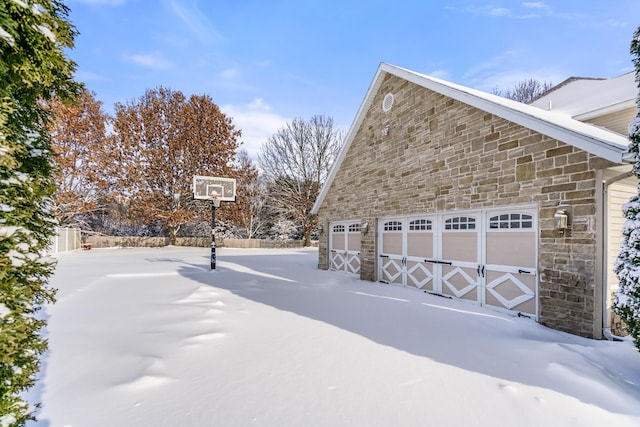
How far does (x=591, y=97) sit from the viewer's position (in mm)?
8227

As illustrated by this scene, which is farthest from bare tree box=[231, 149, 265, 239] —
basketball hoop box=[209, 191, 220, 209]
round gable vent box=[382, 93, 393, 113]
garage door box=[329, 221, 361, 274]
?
round gable vent box=[382, 93, 393, 113]

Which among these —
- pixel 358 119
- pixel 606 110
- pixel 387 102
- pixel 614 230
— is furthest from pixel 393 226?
pixel 606 110

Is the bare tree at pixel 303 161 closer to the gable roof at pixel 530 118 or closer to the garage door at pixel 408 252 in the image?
the gable roof at pixel 530 118

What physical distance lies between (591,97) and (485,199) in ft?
17.3

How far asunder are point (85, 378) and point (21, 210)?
7.13 ft

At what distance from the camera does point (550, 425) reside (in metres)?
2.43

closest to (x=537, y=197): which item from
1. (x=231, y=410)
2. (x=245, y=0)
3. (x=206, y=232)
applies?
(x=231, y=410)

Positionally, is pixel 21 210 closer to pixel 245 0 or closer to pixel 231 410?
pixel 231 410

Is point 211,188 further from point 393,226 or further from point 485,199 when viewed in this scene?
point 485,199

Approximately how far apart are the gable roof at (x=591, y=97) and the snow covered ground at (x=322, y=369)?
17.2ft

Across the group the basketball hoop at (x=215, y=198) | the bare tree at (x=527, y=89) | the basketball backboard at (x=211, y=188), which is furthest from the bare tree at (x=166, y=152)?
the bare tree at (x=527, y=89)

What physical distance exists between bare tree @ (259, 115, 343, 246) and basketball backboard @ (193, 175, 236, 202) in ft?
40.5

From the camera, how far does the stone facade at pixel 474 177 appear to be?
4738 millimetres

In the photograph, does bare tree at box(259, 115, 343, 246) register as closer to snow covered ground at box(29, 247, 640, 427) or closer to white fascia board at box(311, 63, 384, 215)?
white fascia board at box(311, 63, 384, 215)
